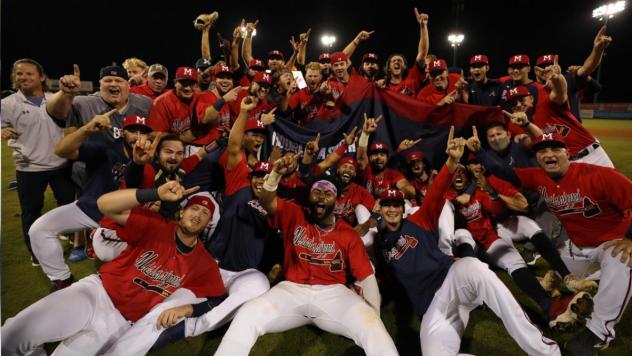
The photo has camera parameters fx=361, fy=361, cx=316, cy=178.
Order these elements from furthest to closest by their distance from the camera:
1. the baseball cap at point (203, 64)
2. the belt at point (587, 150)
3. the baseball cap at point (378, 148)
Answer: the baseball cap at point (203, 64), the baseball cap at point (378, 148), the belt at point (587, 150)

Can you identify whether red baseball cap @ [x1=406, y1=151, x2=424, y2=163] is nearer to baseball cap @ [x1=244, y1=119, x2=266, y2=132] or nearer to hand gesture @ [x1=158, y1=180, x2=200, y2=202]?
baseball cap @ [x1=244, y1=119, x2=266, y2=132]

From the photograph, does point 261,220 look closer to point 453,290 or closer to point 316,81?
point 453,290

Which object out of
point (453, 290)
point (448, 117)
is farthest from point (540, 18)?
point (453, 290)

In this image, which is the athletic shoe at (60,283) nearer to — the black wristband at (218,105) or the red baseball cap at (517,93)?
the black wristband at (218,105)

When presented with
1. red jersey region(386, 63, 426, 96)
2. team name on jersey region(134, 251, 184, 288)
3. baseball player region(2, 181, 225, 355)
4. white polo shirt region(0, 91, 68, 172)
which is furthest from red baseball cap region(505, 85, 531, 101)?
white polo shirt region(0, 91, 68, 172)

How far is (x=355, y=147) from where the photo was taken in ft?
22.1

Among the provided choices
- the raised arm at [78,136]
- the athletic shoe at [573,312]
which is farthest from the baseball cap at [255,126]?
the athletic shoe at [573,312]

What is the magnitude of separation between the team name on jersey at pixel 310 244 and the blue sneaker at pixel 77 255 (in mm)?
3681

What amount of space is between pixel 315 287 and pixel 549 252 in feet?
10.4

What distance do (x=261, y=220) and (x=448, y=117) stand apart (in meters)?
3.93

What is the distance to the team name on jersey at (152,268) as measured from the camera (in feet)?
11.3

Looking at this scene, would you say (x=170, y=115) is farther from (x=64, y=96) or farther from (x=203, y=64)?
(x=203, y=64)

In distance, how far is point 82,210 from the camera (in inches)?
169

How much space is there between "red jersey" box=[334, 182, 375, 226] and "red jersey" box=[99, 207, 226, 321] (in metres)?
2.25
